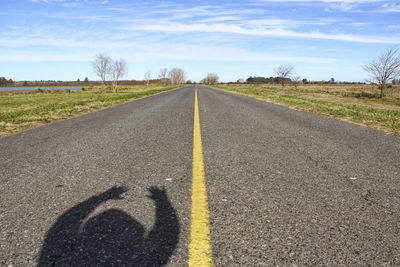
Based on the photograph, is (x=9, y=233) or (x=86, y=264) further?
(x=9, y=233)

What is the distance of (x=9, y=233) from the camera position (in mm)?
1950

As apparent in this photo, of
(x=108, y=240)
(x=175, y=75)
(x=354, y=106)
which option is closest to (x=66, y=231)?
(x=108, y=240)

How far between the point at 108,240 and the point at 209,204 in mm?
952

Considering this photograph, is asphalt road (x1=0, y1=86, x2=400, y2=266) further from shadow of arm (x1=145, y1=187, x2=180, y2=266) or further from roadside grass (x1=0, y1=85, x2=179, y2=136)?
roadside grass (x1=0, y1=85, x2=179, y2=136)

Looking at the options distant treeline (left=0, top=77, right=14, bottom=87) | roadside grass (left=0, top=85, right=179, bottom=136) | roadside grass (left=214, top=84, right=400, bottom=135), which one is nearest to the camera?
roadside grass (left=0, top=85, right=179, bottom=136)

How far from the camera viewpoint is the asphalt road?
5.59ft

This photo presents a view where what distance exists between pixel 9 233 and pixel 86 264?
2.80 feet

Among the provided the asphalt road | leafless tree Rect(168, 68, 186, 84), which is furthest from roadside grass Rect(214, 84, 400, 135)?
leafless tree Rect(168, 68, 186, 84)

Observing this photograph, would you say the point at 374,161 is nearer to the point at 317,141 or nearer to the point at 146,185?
the point at 317,141

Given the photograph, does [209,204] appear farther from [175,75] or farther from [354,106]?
[175,75]

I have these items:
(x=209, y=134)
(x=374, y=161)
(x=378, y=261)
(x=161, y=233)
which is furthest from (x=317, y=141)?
(x=161, y=233)

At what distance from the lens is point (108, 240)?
1.83 meters

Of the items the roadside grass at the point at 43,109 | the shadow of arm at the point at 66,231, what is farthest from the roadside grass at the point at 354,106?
the roadside grass at the point at 43,109

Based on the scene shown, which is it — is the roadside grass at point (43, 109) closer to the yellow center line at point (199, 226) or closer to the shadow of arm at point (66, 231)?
the shadow of arm at point (66, 231)
